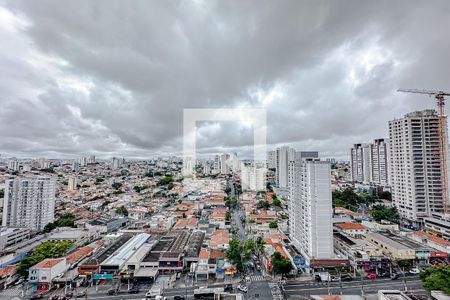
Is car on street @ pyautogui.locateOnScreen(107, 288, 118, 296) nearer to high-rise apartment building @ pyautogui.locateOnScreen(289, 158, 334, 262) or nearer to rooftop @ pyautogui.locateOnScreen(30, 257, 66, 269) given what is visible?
rooftop @ pyautogui.locateOnScreen(30, 257, 66, 269)

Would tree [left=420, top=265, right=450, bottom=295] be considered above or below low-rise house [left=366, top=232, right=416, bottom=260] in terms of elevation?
above

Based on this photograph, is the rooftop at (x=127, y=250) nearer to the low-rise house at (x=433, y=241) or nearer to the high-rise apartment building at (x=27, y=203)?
the high-rise apartment building at (x=27, y=203)

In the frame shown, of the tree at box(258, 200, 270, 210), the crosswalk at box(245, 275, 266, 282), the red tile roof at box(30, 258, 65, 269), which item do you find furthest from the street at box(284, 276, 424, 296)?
the tree at box(258, 200, 270, 210)

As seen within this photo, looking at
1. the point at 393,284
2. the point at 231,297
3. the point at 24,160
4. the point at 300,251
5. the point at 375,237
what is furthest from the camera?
the point at 24,160

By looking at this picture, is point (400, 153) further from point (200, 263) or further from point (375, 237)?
point (200, 263)

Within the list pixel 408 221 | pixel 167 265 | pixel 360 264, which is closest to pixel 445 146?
pixel 408 221

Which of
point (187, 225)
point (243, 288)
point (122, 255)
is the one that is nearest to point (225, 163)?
point (187, 225)

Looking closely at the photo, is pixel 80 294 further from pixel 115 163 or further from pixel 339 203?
pixel 115 163
